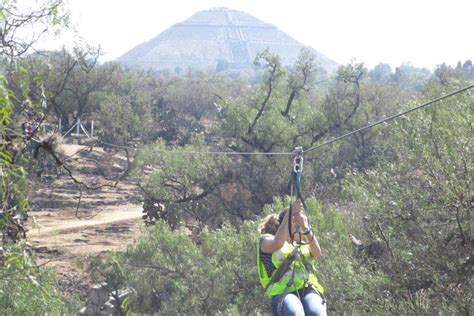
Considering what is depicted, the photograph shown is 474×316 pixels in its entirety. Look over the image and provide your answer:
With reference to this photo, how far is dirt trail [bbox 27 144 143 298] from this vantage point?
2448 cm

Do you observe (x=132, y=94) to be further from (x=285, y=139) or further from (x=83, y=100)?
(x=285, y=139)

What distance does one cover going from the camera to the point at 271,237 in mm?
6492

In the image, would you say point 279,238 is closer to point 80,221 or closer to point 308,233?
point 308,233

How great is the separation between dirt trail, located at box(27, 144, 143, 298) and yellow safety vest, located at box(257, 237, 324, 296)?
51.4 ft

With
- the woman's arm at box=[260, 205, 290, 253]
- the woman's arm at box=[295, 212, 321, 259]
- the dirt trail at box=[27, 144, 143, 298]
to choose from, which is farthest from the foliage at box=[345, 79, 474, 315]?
the dirt trail at box=[27, 144, 143, 298]

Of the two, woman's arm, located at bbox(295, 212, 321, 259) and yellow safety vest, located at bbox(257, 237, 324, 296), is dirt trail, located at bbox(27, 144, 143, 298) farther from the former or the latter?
woman's arm, located at bbox(295, 212, 321, 259)

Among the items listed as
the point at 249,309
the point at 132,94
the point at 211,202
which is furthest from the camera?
the point at 132,94

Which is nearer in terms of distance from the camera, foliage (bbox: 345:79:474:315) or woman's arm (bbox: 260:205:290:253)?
woman's arm (bbox: 260:205:290:253)

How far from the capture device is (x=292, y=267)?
6.42m

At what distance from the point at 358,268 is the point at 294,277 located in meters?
4.71

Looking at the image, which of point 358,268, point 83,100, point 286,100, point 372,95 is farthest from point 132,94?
point 358,268

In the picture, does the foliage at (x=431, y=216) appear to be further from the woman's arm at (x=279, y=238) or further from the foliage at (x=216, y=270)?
the woman's arm at (x=279, y=238)

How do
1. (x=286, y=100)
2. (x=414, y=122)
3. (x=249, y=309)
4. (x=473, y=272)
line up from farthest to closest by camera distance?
(x=286, y=100)
(x=249, y=309)
(x=414, y=122)
(x=473, y=272)

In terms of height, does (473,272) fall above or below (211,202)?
above
